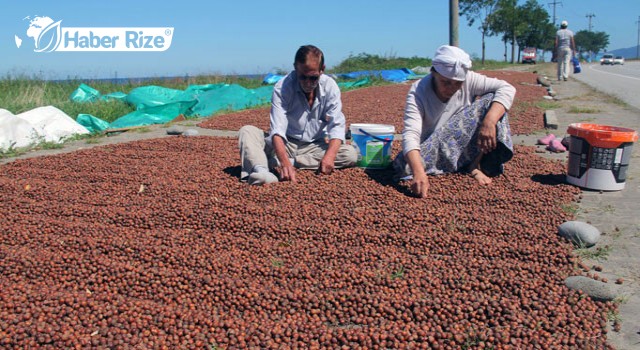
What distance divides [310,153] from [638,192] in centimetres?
249

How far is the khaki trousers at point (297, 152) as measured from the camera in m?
4.20

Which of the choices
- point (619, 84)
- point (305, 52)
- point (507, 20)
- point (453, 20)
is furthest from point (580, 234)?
point (507, 20)

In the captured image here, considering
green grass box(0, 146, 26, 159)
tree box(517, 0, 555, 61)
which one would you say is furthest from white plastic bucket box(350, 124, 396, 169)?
tree box(517, 0, 555, 61)

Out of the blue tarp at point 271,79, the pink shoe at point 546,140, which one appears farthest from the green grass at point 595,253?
the blue tarp at point 271,79

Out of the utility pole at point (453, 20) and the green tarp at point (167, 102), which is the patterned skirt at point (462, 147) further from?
the utility pole at point (453, 20)

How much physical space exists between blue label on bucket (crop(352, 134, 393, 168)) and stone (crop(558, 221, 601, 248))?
5.29 ft

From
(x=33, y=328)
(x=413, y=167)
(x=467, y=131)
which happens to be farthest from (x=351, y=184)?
(x=33, y=328)

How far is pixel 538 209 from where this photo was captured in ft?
11.4

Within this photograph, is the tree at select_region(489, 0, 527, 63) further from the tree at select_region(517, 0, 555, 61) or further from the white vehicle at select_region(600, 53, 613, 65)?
the white vehicle at select_region(600, 53, 613, 65)

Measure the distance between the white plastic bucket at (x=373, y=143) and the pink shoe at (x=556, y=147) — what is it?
2.03 metres

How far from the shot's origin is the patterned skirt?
3.83m

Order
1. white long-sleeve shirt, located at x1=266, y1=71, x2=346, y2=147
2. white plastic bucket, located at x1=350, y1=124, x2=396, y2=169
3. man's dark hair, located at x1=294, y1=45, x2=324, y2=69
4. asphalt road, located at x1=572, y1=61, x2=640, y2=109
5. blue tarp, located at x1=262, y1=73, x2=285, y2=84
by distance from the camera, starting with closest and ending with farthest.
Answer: man's dark hair, located at x1=294, y1=45, x2=324, y2=69, white long-sleeve shirt, located at x1=266, y1=71, x2=346, y2=147, white plastic bucket, located at x1=350, y1=124, x2=396, y2=169, asphalt road, located at x1=572, y1=61, x2=640, y2=109, blue tarp, located at x1=262, y1=73, x2=285, y2=84

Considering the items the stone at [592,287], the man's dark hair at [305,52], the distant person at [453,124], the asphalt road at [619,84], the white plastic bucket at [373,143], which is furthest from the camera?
the asphalt road at [619,84]

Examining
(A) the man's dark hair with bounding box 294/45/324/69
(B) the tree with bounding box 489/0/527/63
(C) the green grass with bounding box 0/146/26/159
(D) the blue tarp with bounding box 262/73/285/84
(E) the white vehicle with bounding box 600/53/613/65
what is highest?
(B) the tree with bounding box 489/0/527/63
